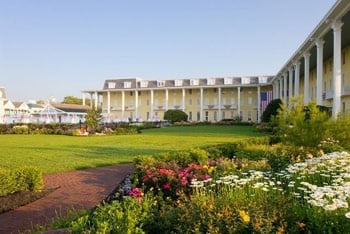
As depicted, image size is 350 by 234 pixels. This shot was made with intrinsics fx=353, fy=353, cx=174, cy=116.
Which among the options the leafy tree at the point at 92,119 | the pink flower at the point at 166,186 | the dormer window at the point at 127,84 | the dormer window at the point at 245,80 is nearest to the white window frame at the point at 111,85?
the dormer window at the point at 127,84

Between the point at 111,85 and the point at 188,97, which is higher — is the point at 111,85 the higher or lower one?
the higher one

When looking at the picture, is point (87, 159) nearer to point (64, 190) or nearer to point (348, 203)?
point (64, 190)

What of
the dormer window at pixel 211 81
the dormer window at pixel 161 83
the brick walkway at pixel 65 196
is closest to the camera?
the brick walkway at pixel 65 196

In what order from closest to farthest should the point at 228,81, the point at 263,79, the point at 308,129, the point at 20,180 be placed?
the point at 20,180, the point at 308,129, the point at 263,79, the point at 228,81

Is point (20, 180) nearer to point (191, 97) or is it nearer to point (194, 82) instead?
point (194, 82)

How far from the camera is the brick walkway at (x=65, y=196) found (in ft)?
18.9

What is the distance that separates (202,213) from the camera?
3861mm

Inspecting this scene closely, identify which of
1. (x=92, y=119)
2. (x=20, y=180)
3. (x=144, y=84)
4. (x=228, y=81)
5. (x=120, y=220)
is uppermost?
(x=228, y=81)

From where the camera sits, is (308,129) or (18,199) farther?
(308,129)

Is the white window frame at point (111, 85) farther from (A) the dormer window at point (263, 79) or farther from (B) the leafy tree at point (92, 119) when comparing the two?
(B) the leafy tree at point (92, 119)

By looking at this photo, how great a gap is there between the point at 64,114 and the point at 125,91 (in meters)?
12.9

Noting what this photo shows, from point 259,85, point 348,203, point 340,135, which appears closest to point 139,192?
point 348,203

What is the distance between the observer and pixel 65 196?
7262 millimetres

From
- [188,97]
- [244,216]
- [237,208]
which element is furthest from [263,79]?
[244,216]
